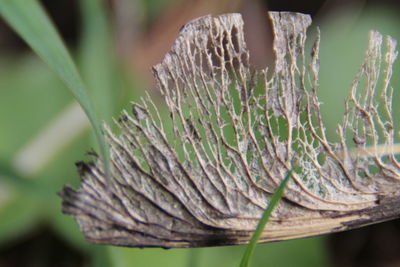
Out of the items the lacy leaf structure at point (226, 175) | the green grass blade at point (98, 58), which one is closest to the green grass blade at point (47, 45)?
the lacy leaf structure at point (226, 175)

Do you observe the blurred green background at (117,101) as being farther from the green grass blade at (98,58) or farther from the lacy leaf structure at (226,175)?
the lacy leaf structure at (226,175)

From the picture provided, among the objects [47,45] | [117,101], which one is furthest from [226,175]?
[117,101]

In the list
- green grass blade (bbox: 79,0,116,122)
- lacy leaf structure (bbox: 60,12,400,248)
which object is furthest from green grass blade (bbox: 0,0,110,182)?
green grass blade (bbox: 79,0,116,122)

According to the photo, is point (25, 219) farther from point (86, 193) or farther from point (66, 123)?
point (86, 193)

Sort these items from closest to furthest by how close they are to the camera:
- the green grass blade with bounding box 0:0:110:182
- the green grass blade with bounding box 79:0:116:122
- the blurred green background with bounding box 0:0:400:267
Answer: the green grass blade with bounding box 0:0:110:182 < the green grass blade with bounding box 79:0:116:122 < the blurred green background with bounding box 0:0:400:267

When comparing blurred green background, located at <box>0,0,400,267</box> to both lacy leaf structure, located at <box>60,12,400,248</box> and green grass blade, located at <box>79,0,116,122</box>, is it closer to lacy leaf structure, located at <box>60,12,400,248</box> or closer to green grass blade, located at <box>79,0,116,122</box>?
green grass blade, located at <box>79,0,116,122</box>

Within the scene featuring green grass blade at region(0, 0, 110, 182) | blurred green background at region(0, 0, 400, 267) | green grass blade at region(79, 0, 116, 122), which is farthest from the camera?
blurred green background at region(0, 0, 400, 267)

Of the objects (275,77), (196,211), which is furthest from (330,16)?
(196,211)
